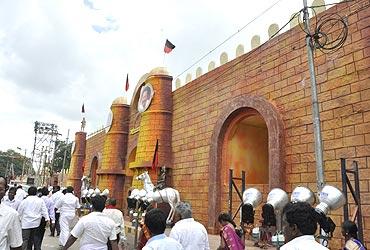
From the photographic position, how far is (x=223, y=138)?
10727 millimetres

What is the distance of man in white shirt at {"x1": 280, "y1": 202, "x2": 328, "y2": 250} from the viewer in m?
2.12

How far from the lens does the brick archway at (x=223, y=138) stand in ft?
27.3

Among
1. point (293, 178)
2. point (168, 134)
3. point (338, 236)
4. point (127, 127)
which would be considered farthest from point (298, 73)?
point (127, 127)

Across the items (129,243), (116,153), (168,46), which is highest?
(168,46)

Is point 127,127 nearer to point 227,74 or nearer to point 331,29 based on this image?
point 227,74

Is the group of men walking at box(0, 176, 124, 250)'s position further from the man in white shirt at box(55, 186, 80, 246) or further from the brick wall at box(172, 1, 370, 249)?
the brick wall at box(172, 1, 370, 249)

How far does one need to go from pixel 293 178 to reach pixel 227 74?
406 centimetres

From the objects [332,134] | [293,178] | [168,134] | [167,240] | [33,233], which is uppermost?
[168,134]

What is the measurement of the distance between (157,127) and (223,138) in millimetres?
3813

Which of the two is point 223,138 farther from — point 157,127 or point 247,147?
point 157,127

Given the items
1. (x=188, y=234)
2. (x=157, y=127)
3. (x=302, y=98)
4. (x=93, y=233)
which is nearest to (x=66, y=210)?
(x=93, y=233)

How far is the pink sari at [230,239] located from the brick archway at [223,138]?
4174mm

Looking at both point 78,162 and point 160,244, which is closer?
point 160,244

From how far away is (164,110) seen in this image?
14.0m
